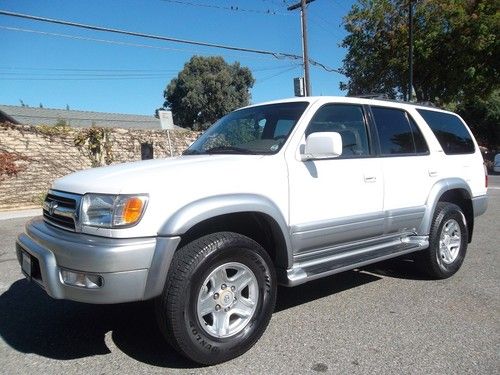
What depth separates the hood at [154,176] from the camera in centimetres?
294

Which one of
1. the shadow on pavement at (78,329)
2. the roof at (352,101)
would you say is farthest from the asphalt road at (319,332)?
the roof at (352,101)

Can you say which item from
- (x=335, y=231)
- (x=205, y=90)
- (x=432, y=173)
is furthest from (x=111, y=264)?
(x=205, y=90)

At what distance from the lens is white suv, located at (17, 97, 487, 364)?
113 inches

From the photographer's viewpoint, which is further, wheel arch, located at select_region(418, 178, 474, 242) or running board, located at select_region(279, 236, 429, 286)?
wheel arch, located at select_region(418, 178, 474, 242)

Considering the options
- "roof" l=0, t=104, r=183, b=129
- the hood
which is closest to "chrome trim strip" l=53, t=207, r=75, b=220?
the hood

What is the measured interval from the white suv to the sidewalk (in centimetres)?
812

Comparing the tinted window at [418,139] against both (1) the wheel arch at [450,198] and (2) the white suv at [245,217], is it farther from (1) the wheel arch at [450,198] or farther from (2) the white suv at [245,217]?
(1) the wheel arch at [450,198]

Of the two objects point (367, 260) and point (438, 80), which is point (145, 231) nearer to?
point (367, 260)

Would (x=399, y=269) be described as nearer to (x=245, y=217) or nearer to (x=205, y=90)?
(x=245, y=217)

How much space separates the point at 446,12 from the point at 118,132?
1490cm

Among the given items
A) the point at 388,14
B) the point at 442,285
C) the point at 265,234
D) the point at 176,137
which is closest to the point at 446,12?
the point at 388,14

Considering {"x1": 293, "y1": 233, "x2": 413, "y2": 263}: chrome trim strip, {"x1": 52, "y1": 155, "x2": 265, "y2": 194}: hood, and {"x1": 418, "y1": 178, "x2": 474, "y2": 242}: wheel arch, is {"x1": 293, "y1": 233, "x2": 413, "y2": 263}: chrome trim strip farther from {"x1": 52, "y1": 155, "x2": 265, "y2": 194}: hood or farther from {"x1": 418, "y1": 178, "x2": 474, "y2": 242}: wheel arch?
{"x1": 52, "y1": 155, "x2": 265, "y2": 194}: hood

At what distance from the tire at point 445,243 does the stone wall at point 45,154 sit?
7754 mm

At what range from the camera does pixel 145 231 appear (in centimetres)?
285
